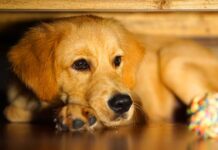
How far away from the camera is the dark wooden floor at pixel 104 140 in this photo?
185 centimetres

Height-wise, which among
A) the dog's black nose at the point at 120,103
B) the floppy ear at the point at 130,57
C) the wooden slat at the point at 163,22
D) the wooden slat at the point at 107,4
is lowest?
the dog's black nose at the point at 120,103

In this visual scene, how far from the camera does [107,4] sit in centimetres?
229

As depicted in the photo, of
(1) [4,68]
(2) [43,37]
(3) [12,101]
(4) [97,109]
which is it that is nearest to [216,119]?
(4) [97,109]

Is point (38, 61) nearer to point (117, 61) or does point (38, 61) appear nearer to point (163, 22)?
point (117, 61)

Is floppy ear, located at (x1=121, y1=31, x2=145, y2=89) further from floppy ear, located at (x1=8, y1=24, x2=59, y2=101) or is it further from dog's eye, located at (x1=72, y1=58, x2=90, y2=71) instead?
floppy ear, located at (x1=8, y1=24, x2=59, y2=101)

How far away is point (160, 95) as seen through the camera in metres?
2.93

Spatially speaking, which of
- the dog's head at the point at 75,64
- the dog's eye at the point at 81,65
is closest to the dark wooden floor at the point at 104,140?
the dog's head at the point at 75,64

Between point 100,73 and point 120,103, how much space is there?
23cm

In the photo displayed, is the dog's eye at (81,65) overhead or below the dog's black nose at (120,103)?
overhead

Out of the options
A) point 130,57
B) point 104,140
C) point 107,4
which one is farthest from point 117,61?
point 104,140

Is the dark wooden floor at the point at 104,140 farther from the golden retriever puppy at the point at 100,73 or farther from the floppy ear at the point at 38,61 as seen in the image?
the floppy ear at the point at 38,61

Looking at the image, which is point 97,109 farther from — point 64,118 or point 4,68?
point 4,68

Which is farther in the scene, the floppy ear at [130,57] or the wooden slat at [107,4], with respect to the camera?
the floppy ear at [130,57]

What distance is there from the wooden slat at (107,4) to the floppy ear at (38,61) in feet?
0.72
